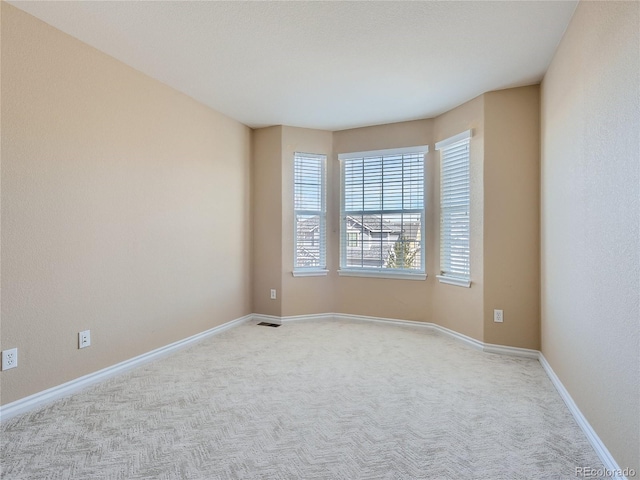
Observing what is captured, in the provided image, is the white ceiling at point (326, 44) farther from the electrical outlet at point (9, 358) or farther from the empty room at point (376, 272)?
the electrical outlet at point (9, 358)

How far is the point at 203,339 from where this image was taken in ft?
12.0

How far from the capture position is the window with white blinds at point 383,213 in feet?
13.6

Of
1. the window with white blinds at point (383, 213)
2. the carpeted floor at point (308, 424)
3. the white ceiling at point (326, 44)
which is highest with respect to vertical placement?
the white ceiling at point (326, 44)

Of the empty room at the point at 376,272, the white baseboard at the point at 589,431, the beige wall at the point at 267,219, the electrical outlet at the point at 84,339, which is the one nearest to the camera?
the white baseboard at the point at 589,431

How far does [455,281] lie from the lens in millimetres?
3662

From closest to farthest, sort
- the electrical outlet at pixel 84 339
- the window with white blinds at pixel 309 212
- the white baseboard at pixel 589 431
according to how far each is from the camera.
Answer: the white baseboard at pixel 589 431 < the electrical outlet at pixel 84 339 < the window with white blinds at pixel 309 212

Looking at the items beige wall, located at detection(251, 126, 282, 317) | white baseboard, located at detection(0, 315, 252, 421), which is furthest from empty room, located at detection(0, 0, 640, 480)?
beige wall, located at detection(251, 126, 282, 317)

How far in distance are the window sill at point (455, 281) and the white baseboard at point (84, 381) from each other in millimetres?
2770

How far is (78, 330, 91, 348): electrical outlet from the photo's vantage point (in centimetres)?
246

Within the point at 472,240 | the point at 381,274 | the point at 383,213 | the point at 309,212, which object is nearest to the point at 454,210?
the point at 472,240

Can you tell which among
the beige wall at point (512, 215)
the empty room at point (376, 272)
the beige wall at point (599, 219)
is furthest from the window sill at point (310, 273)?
the beige wall at point (599, 219)

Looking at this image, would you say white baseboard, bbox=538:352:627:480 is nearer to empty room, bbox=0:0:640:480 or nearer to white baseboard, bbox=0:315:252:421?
empty room, bbox=0:0:640:480

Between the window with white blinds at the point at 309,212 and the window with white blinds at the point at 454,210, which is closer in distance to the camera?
the window with white blinds at the point at 454,210

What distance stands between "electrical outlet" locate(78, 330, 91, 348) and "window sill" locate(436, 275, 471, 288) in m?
3.46
